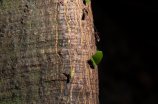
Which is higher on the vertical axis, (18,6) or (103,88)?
(18,6)

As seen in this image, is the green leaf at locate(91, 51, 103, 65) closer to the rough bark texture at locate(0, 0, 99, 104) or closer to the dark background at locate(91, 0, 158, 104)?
the rough bark texture at locate(0, 0, 99, 104)

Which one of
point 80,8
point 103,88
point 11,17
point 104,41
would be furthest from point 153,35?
point 11,17

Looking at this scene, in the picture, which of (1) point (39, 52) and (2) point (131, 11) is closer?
(1) point (39, 52)

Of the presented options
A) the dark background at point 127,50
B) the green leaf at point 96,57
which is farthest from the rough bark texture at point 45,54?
the dark background at point 127,50

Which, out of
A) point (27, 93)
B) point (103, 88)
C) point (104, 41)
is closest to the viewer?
point (27, 93)

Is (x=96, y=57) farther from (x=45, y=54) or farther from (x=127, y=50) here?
(x=127, y=50)

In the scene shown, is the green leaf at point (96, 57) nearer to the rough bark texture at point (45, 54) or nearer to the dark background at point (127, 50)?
the rough bark texture at point (45, 54)

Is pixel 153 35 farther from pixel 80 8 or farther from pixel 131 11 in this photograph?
pixel 80 8
